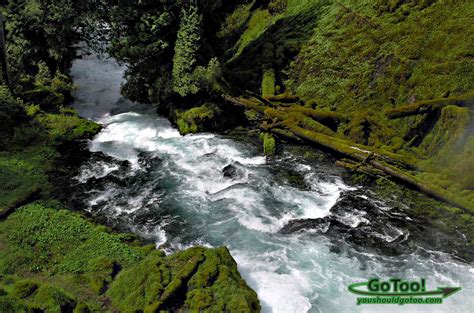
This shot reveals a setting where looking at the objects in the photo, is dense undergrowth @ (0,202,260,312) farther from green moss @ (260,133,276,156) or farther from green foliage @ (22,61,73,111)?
green foliage @ (22,61,73,111)

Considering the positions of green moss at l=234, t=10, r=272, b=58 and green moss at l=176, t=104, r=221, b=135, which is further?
green moss at l=234, t=10, r=272, b=58

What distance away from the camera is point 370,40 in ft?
83.6

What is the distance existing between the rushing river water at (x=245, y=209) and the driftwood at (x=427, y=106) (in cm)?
454

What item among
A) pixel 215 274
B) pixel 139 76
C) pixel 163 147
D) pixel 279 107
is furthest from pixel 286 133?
pixel 215 274

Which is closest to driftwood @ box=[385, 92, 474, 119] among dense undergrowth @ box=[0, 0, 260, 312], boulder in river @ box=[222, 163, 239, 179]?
boulder in river @ box=[222, 163, 239, 179]

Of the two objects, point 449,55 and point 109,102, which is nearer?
point 449,55

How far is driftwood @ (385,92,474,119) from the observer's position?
20.0 m

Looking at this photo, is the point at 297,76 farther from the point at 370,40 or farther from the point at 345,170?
the point at 345,170

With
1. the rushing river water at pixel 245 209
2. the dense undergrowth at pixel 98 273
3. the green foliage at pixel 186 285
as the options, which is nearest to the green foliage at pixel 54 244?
the dense undergrowth at pixel 98 273

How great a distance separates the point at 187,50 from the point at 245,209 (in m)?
12.2

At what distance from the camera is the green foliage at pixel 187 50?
25.8 metres

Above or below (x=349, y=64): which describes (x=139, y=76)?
below

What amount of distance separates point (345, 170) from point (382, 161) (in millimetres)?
1847

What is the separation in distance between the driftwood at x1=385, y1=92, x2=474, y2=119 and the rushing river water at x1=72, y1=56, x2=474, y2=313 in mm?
4537
